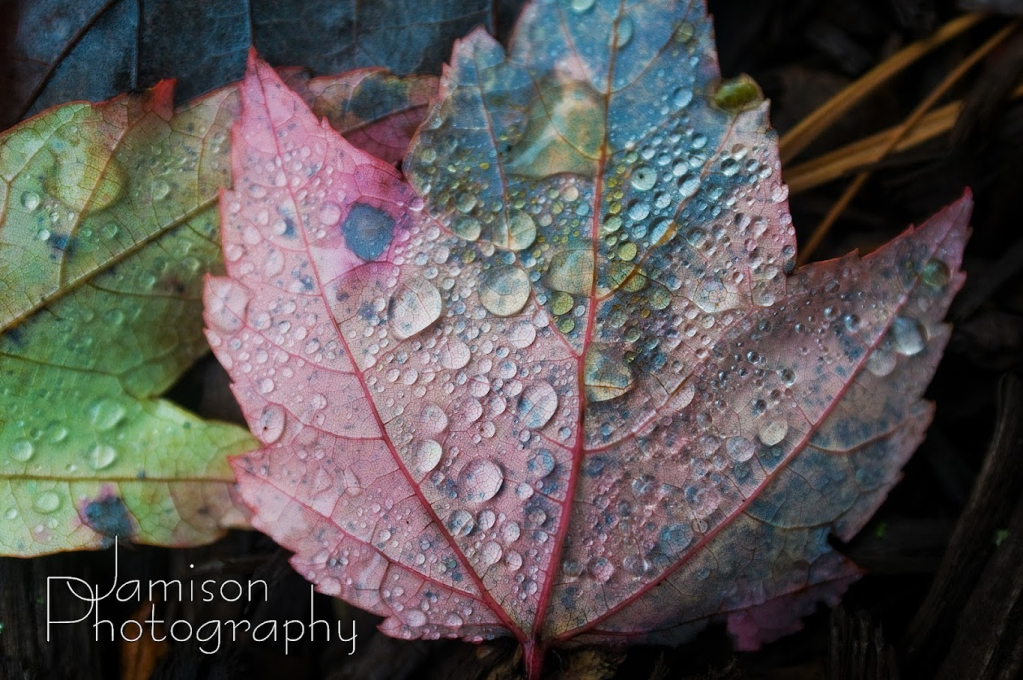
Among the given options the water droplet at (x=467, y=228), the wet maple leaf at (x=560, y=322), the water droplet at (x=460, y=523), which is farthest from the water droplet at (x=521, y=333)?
the water droplet at (x=460, y=523)

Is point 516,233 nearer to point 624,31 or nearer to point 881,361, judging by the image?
point 624,31

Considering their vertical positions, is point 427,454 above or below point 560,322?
below

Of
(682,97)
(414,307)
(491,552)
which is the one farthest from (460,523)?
(682,97)

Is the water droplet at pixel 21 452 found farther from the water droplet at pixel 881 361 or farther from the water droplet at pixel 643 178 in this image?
the water droplet at pixel 881 361

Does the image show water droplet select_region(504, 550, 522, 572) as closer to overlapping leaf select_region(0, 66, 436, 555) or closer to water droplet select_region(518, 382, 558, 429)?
water droplet select_region(518, 382, 558, 429)

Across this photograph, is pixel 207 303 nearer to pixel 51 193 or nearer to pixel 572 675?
pixel 51 193

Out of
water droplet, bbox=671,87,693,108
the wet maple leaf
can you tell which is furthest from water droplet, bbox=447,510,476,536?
water droplet, bbox=671,87,693,108

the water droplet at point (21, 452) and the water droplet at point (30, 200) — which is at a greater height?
the water droplet at point (30, 200)
